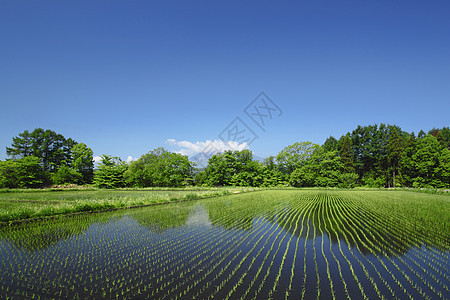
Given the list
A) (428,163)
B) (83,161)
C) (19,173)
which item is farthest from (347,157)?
(19,173)

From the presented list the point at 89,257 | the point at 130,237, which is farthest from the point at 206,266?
the point at 130,237

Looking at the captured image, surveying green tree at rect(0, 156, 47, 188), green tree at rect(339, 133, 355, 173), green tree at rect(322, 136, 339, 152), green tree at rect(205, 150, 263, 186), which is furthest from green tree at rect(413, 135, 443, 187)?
green tree at rect(0, 156, 47, 188)

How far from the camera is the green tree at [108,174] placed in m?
39.7

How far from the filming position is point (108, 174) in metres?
40.0

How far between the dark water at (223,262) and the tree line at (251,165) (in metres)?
33.1

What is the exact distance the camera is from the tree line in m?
38.5

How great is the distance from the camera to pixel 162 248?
6.22 m

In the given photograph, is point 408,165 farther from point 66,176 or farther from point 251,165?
point 66,176

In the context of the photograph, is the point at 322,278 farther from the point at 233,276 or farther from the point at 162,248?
the point at 162,248

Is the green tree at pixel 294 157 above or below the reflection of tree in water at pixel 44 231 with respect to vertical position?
above

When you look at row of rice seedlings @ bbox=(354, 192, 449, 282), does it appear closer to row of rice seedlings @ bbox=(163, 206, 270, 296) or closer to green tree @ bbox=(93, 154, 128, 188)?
row of rice seedlings @ bbox=(163, 206, 270, 296)

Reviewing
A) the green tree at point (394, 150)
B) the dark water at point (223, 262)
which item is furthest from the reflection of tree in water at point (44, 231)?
the green tree at point (394, 150)

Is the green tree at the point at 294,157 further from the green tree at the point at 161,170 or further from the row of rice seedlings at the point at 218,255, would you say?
the row of rice seedlings at the point at 218,255

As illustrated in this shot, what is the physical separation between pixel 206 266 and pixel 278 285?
5.73 feet
